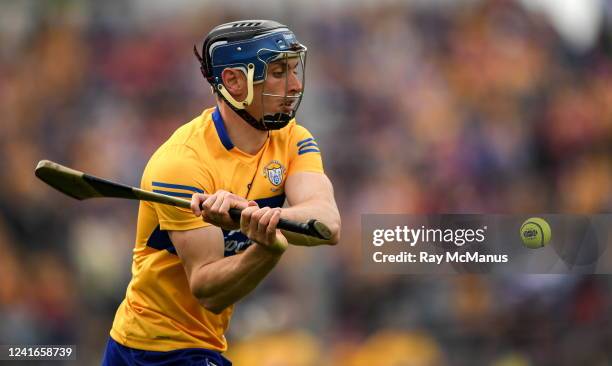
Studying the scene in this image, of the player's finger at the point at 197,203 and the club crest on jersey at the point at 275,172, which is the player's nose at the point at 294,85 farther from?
the player's finger at the point at 197,203

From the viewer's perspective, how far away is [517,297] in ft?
21.1

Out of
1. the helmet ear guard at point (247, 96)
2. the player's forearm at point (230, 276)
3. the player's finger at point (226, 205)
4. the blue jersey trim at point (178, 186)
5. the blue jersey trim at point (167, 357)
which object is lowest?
the blue jersey trim at point (167, 357)

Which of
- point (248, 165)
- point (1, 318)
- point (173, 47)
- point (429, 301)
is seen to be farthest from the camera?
point (173, 47)

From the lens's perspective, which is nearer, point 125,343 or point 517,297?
point 125,343

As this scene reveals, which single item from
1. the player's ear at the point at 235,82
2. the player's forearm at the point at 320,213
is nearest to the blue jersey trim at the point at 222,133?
the player's ear at the point at 235,82

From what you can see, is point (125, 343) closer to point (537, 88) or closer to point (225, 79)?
point (225, 79)

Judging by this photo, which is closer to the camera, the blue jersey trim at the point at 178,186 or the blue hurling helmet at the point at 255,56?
the blue jersey trim at the point at 178,186

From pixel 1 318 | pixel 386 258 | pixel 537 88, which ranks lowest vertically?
pixel 1 318

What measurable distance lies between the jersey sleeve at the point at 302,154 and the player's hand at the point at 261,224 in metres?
0.74

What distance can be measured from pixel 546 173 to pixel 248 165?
3.20 metres

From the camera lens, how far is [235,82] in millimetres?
3922

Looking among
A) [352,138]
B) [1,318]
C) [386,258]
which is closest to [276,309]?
[386,258]

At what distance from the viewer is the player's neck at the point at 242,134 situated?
12.8 feet

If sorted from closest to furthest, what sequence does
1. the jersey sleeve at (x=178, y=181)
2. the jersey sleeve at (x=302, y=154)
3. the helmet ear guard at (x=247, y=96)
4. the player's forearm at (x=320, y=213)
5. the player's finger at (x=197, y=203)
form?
1. the player's finger at (x=197, y=203)
2. the player's forearm at (x=320, y=213)
3. the jersey sleeve at (x=178, y=181)
4. the helmet ear guard at (x=247, y=96)
5. the jersey sleeve at (x=302, y=154)
